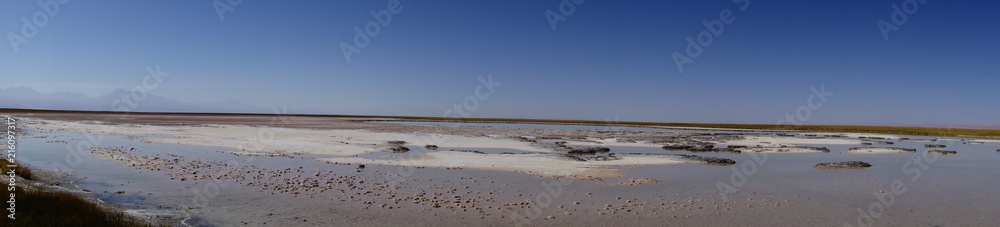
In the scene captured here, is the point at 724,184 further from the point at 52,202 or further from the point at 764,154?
the point at 52,202

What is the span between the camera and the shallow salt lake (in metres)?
11.1

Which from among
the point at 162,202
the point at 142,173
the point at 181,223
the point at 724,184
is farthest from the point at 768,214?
the point at 142,173

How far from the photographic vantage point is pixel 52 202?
964 cm

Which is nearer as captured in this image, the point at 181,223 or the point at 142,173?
the point at 181,223

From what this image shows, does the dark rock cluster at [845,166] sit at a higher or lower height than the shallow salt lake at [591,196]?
higher

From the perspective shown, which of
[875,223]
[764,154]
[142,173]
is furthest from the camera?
[764,154]

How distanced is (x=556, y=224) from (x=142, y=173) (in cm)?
1477

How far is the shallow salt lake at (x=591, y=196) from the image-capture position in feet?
36.5

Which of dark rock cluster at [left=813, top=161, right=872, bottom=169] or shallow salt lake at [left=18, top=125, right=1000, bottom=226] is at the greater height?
dark rock cluster at [left=813, top=161, right=872, bottom=169]

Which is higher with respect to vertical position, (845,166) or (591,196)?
(845,166)

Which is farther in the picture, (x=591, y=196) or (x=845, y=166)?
(x=845, y=166)

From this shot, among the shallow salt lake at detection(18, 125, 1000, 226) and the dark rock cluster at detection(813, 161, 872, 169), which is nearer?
the shallow salt lake at detection(18, 125, 1000, 226)

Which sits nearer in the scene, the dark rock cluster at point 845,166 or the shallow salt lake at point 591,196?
the shallow salt lake at point 591,196

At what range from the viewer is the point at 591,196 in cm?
1391
